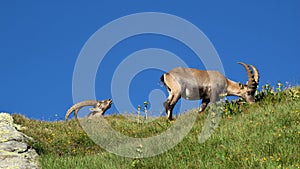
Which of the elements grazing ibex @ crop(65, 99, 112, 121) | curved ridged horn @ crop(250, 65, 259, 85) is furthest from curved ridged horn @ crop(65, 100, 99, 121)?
curved ridged horn @ crop(250, 65, 259, 85)

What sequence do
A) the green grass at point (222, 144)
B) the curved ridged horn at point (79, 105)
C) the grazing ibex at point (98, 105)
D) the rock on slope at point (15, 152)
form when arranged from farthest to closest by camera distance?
the grazing ibex at point (98, 105) → the curved ridged horn at point (79, 105) → the rock on slope at point (15, 152) → the green grass at point (222, 144)

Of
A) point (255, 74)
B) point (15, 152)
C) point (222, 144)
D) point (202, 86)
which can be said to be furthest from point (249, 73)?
point (15, 152)

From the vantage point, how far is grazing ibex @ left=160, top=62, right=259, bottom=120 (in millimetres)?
19141

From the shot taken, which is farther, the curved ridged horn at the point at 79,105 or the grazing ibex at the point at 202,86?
the curved ridged horn at the point at 79,105

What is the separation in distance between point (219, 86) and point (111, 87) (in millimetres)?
4587

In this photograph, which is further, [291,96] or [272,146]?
[291,96]

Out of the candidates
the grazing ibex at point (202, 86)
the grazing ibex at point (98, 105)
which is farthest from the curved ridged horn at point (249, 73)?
the grazing ibex at point (98, 105)

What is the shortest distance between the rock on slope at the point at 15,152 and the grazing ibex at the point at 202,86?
19.5ft

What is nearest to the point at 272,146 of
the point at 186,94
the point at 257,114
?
the point at 257,114

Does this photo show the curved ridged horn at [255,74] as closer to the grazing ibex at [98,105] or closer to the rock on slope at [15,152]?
the grazing ibex at [98,105]

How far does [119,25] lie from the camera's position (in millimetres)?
19438

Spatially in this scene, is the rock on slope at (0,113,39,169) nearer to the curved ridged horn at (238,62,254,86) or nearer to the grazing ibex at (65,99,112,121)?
the grazing ibex at (65,99,112,121)

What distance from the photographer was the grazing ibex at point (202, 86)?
19.1m

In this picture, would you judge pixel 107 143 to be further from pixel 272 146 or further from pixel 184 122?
pixel 272 146
